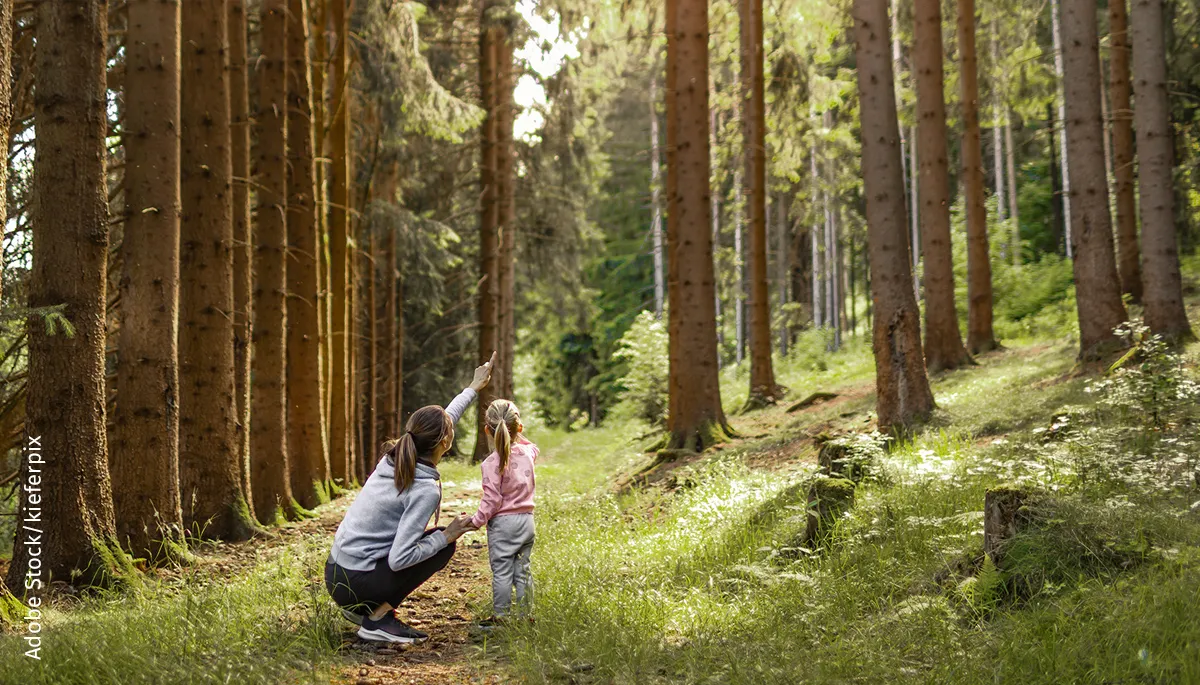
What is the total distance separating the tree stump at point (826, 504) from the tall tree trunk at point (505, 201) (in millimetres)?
13673

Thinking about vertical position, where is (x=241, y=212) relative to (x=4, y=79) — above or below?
above

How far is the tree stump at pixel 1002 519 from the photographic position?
5211mm

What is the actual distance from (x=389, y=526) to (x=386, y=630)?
609 millimetres

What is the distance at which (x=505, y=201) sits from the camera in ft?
67.1

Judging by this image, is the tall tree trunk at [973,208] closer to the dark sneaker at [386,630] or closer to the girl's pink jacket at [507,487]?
the girl's pink jacket at [507,487]

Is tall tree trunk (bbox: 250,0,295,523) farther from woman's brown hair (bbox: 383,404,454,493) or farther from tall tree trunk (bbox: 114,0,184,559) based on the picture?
woman's brown hair (bbox: 383,404,454,493)

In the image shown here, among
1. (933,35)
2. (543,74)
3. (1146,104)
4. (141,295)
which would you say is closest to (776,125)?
(933,35)

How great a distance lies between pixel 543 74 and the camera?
2064 centimetres

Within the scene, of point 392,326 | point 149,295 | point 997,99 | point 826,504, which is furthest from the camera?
point 997,99

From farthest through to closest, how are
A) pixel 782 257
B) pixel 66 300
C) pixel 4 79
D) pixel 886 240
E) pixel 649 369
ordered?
pixel 782 257, pixel 649 369, pixel 886 240, pixel 66 300, pixel 4 79

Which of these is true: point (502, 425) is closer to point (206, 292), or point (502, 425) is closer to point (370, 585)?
point (370, 585)

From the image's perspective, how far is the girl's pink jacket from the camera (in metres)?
5.88

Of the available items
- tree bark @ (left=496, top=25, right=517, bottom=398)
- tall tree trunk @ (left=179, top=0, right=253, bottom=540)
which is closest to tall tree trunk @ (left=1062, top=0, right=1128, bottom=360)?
tall tree trunk @ (left=179, top=0, right=253, bottom=540)

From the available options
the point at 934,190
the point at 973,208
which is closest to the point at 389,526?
the point at 934,190
